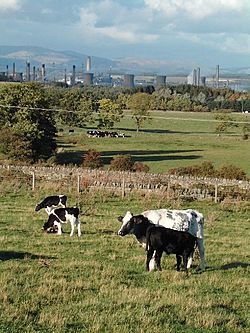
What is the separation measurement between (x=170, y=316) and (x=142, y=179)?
968 inches

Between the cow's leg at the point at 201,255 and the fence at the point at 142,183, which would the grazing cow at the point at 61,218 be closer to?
the cow's leg at the point at 201,255

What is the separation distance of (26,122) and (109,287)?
1843 inches

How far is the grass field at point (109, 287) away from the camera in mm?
8828

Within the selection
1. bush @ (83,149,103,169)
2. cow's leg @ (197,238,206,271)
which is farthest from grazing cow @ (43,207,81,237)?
bush @ (83,149,103,169)

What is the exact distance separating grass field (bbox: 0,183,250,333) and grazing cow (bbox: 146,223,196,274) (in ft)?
1.16

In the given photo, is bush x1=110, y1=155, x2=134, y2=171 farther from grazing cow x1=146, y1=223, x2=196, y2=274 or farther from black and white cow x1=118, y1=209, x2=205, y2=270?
grazing cow x1=146, y1=223, x2=196, y2=274

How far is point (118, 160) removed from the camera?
47.2 metres

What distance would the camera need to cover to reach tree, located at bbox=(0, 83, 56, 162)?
171 feet

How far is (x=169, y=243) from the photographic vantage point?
12.7 m

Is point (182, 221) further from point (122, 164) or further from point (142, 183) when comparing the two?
point (122, 164)

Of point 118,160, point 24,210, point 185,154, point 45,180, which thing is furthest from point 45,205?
point 185,154

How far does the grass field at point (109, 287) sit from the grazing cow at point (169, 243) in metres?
0.35

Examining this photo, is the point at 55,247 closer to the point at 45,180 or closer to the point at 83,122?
the point at 45,180

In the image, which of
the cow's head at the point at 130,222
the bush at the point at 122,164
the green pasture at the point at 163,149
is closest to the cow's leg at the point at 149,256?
the cow's head at the point at 130,222
